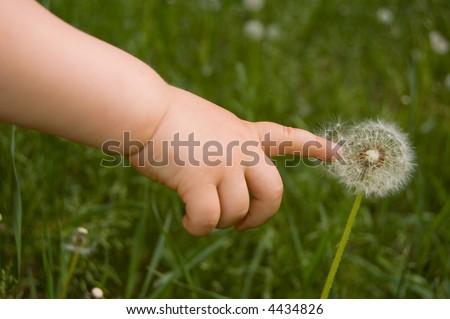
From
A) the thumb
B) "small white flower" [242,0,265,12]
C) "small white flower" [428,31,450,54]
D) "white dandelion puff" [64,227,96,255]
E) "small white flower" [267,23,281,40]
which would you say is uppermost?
the thumb

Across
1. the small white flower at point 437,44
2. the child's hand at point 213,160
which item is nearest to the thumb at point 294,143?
the child's hand at point 213,160

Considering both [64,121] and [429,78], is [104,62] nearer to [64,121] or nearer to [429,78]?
[64,121]

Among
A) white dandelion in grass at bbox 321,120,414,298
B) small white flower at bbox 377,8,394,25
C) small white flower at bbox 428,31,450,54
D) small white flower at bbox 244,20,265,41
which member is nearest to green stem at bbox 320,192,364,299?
white dandelion in grass at bbox 321,120,414,298

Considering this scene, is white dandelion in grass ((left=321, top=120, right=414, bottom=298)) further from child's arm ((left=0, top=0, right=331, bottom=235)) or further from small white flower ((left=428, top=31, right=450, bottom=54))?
small white flower ((left=428, top=31, right=450, bottom=54))

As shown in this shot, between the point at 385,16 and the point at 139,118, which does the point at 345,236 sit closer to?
the point at 139,118

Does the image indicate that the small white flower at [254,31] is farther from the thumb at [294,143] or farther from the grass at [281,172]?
the thumb at [294,143]

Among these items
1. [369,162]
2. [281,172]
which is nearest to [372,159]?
[369,162]

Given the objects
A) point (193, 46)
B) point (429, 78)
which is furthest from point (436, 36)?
point (193, 46)
